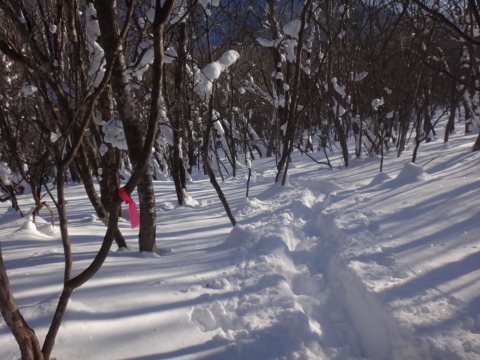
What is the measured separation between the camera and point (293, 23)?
4488 mm

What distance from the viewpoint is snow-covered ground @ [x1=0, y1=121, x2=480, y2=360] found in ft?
5.69

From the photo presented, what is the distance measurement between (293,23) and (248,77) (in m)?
10.7

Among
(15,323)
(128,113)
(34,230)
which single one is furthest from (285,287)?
(34,230)

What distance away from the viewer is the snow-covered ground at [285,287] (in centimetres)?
173

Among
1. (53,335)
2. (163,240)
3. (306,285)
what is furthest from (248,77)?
(53,335)

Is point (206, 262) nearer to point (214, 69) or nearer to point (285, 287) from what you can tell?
point (285, 287)

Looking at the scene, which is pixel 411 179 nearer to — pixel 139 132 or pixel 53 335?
pixel 139 132

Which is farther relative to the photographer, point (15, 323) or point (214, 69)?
point (214, 69)

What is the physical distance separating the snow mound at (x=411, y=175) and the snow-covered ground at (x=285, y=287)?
43cm

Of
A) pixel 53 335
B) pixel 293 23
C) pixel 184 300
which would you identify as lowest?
pixel 184 300

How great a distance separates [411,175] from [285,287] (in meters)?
3.44

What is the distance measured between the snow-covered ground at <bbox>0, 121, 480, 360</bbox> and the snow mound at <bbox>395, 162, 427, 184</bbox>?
0.43m

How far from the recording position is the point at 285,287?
8.03 ft

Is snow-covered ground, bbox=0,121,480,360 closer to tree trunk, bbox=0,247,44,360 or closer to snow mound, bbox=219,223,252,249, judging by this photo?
snow mound, bbox=219,223,252,249
